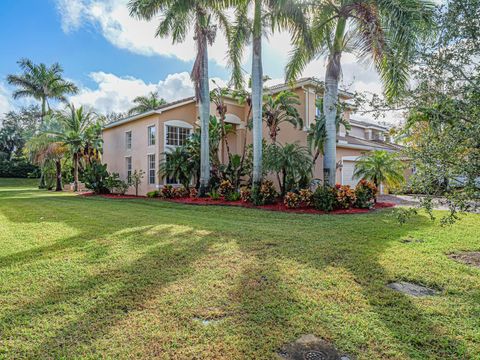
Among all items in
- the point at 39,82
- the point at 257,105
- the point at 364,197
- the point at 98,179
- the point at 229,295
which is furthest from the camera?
the point at 39,82

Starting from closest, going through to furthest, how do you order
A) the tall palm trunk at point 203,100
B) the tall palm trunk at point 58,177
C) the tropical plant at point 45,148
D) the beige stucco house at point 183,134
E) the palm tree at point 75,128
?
the tall palm trunk at point 203,100 → the beige stucco house at point 183,134 → the palm tree at point 75,128 → the tropical plant at point 45,148 → the tall palm trunk at point 58,177

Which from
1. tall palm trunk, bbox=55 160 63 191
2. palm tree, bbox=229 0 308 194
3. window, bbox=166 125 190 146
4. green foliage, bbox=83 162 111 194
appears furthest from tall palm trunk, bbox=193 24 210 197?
tall palm trunk, bbox=55 160 63 191

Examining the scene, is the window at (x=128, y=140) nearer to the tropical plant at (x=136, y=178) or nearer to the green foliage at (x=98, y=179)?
the green foliage at (x=98, y=179)

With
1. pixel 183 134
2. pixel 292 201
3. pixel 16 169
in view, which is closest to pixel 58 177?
pixel 183 134

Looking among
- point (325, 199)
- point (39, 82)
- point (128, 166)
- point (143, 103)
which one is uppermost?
point (39, 82)

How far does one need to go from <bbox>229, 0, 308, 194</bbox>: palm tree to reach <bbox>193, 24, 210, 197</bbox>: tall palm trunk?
149cm

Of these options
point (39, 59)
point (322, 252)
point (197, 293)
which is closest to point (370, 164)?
point (322, 252)

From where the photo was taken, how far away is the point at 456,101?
3807 millimetres

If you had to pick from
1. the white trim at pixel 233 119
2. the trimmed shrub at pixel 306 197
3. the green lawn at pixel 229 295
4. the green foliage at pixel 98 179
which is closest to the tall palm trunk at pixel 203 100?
the white trim at pixel 233 119

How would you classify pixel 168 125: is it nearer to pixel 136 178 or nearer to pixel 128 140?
pixel 136 178

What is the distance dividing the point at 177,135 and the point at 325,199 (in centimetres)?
1099

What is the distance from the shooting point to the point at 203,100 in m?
15.1

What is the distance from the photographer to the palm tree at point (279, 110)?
47.9 feet

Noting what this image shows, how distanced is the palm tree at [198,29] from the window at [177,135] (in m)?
4.20
